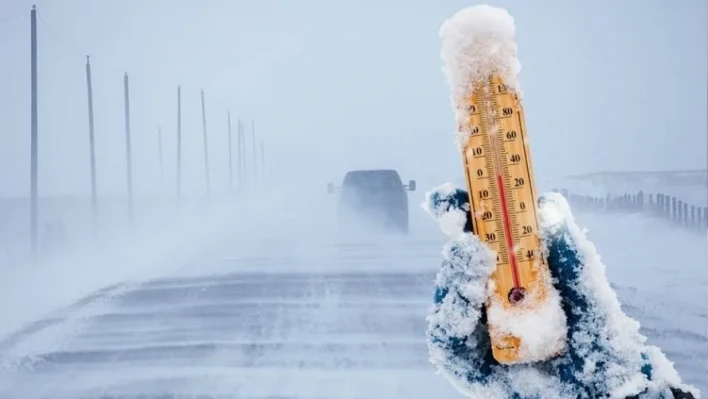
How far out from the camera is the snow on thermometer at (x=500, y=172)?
190 cm

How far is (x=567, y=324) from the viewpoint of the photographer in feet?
6.39

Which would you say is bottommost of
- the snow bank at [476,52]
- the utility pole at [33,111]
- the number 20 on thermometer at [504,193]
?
the number 20 on thermometer at [504,193]

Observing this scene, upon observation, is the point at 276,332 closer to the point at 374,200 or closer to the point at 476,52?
the point at 476,52

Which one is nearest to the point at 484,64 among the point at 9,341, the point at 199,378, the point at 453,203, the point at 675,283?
the point at 453,203

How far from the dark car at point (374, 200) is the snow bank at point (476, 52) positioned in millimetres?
15856

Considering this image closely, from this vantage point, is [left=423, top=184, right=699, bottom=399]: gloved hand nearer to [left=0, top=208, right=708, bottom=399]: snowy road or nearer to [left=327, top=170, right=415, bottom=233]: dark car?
[left=0, top=208, right=708, bottom=399]: snowy road

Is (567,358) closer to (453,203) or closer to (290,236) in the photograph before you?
(453,203)

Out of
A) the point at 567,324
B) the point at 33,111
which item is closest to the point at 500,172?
the point at 567,324

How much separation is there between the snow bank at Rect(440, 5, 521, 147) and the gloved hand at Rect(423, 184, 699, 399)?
0.30 metres

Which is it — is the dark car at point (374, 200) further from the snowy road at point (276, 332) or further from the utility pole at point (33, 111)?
the utility pole at point (33, 111)

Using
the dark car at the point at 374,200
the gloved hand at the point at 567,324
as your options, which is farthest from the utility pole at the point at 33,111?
the gloved hand at the point at 567,324

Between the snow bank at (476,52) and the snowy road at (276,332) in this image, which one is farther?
the snowy road at (276,332)

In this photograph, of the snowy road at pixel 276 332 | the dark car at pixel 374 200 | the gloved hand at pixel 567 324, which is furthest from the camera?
the dark car at pixel 374 200

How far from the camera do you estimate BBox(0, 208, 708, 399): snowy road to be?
19.4 feet
